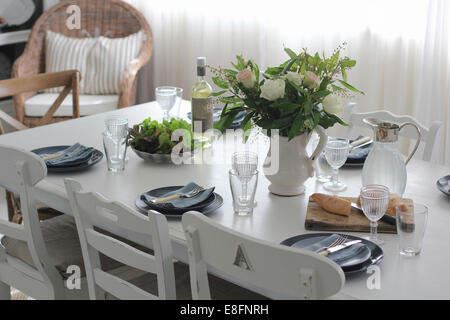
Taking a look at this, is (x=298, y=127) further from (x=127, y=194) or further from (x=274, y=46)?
(x=274, y=46)

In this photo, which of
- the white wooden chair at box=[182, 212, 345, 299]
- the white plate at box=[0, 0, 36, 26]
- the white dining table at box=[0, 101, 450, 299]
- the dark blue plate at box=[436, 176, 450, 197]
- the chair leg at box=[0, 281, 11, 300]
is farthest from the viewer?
the white plate at box=[0, 0, 36, 26]

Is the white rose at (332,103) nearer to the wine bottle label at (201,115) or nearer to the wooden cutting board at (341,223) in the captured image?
the wooden cutting board at (341,223)

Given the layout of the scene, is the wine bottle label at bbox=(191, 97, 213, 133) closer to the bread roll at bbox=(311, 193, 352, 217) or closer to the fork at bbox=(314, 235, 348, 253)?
the bread roll at bbox=(311, 193, 352, 217)

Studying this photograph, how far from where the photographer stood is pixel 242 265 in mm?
1266

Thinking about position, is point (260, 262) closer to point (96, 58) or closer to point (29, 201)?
point (29, 201)

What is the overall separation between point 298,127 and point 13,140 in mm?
1177

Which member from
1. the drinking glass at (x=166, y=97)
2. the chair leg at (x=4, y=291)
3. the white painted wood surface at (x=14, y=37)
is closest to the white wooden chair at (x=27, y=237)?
the chair leg at (x=4, y=291)

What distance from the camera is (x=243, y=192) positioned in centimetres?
168

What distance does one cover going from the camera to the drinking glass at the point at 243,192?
167 cm

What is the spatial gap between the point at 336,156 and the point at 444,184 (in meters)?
0.32

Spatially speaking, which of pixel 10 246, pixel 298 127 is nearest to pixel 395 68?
pixel 298 127

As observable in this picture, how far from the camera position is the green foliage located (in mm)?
2086

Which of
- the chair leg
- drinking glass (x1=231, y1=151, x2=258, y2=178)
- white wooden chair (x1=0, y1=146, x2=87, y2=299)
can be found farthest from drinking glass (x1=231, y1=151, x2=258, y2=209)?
the chair leg

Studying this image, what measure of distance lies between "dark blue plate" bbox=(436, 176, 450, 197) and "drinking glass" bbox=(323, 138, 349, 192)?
10.4 inches
